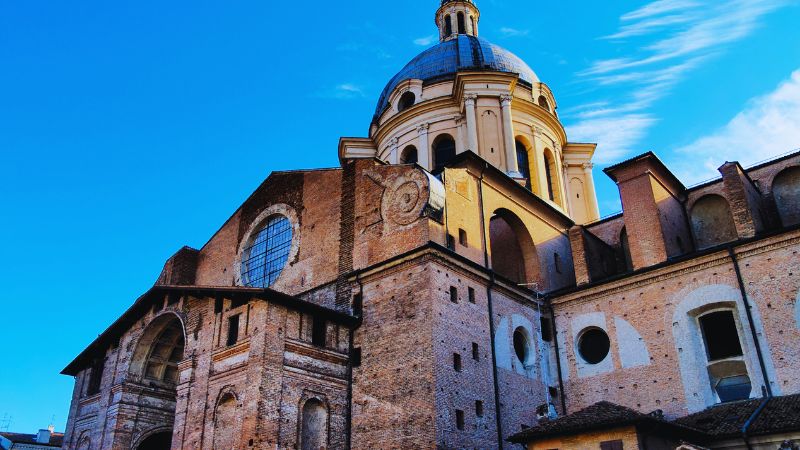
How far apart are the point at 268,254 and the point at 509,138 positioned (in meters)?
11.4

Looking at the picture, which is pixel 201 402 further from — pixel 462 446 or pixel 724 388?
pixel 724 388

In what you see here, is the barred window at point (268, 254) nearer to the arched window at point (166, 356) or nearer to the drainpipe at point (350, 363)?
the arched window at point (166, 356)

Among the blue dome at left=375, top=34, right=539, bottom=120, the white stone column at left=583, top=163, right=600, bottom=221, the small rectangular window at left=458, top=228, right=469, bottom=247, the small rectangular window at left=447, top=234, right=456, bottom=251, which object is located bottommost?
the small rectangular window at left=447, top=234, right=456, bottom=251

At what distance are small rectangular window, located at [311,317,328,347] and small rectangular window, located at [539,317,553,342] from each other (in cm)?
721

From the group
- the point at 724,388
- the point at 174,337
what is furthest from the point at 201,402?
the point at 724,388

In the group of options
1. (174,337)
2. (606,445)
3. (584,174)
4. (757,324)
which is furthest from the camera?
(584,174)

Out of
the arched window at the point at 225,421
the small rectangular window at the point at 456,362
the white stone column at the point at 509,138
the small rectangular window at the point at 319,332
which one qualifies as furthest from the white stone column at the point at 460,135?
the arched window at the point at 225,421

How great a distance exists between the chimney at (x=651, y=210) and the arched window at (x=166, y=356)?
15.0 m

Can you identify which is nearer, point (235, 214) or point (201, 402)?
point (201, 402)

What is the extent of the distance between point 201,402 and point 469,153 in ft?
35.3

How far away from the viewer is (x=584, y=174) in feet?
110

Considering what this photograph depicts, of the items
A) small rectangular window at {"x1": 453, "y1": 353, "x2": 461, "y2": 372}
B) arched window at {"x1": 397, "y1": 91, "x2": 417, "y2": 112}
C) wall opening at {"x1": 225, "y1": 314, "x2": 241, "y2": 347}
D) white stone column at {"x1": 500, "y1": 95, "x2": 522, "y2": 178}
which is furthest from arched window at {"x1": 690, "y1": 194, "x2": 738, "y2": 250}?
wall opening at {"x1": 225, "y1": 314, "x2": 241, "y2": 347}

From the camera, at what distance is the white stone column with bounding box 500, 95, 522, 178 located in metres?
28.8

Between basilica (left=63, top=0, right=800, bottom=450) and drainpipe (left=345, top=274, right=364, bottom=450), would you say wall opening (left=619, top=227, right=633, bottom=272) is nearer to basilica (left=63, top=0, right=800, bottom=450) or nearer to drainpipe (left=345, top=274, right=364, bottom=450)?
basilica (left=63, top=0, right=800, bottom=450)
